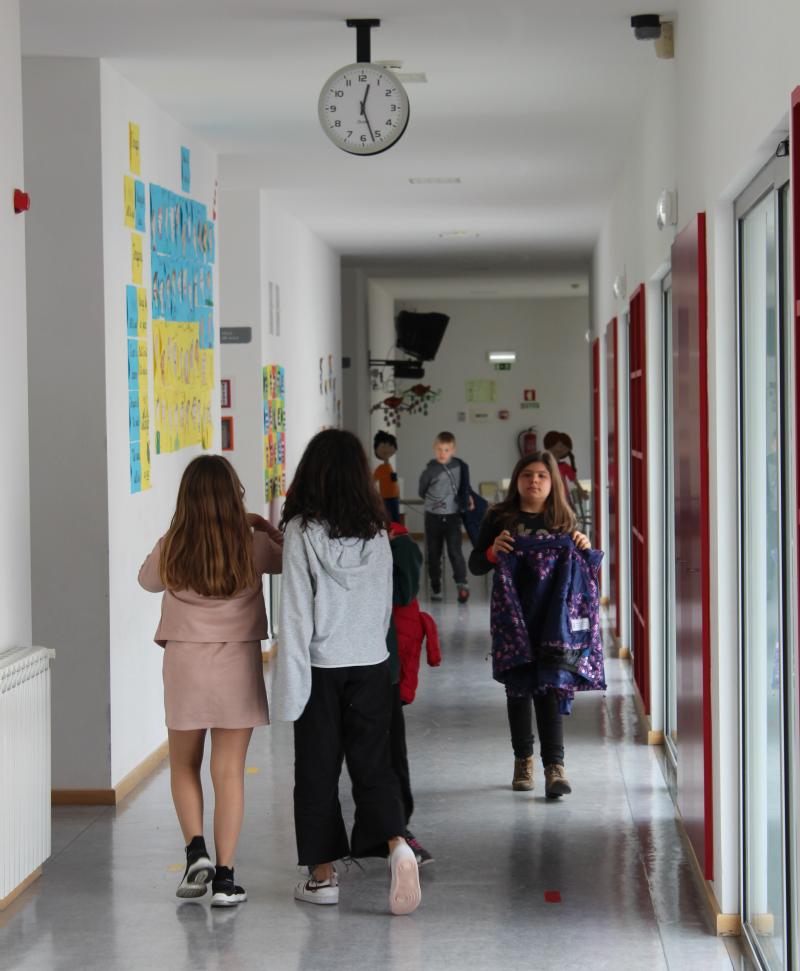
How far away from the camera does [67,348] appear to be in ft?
18.4

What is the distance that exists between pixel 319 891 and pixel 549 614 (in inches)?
58.8

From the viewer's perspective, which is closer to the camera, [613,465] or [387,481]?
[613,465]

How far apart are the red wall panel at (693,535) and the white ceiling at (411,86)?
117 cm

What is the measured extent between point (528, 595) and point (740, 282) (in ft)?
6.10

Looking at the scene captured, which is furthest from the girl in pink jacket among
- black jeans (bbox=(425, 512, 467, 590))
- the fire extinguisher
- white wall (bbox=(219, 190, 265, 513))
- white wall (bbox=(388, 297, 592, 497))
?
white wall (bbox=(388, 297, 592, 497))

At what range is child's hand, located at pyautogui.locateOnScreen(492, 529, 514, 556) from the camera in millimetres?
5371

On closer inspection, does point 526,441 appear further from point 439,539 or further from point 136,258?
point 136,258

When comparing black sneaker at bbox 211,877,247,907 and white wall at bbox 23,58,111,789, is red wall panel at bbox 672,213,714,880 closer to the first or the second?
black sneaker at bbox 211,877,247,907

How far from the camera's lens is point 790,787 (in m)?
3.18

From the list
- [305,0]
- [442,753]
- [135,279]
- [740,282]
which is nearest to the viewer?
[740,282]

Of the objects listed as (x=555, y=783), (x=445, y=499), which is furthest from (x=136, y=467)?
(x=445, y=499)

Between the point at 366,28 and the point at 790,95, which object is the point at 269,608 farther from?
the point at 790,95

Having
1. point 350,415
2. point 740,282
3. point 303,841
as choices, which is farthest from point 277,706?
point 350,415

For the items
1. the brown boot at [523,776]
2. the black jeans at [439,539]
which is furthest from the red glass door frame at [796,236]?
the black jeans at [439,539]
